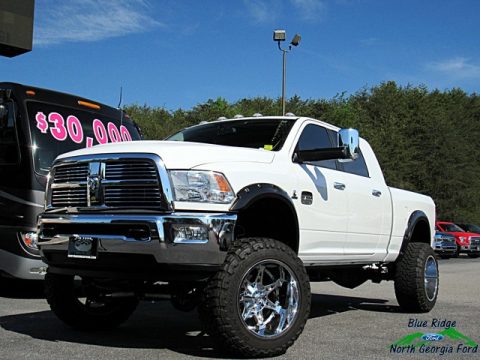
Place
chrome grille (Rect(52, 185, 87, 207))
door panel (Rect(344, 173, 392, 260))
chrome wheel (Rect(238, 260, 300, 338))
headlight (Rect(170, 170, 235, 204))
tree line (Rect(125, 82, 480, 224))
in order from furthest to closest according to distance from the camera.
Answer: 1. tree line (Rect(125, 82, 480, 224))
2. door panel (Rect(344, 173, 392, 260))
3. chrome grille (Rect(52, 185, 87, 207))
4. chrome wheel (Rect(238, 260, 300, 338))
5. headlight (Rect(170, 170, 235, 204))

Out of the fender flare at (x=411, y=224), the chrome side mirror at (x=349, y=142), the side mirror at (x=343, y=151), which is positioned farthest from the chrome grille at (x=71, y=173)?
the fender flare at (x=411, y=224)

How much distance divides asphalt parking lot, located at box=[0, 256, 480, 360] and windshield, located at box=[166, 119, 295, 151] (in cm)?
183

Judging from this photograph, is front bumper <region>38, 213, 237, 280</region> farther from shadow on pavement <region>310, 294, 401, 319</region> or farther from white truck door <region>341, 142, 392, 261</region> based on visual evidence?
shadow on pavement <region>310, 294, 401, 319</region>

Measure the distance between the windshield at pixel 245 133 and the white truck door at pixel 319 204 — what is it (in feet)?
0.70

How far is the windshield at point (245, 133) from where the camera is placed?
6.05 m

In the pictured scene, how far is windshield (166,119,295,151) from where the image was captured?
605 cm

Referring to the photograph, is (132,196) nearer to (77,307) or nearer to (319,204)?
(77,307)

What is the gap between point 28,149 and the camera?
326 inches

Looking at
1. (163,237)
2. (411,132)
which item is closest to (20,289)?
(163,237)

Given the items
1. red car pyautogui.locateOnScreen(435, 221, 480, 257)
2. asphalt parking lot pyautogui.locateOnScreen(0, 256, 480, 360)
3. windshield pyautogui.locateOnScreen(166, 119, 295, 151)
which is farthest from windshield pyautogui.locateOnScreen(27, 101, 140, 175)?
red car pyautogui.locateOnScreen(435, 221, 480, 257)

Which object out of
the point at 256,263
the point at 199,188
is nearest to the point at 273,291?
the point at 256,263

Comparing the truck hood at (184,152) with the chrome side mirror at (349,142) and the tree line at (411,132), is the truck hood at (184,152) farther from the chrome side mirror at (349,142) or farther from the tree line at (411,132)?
the tree line at (411,132)

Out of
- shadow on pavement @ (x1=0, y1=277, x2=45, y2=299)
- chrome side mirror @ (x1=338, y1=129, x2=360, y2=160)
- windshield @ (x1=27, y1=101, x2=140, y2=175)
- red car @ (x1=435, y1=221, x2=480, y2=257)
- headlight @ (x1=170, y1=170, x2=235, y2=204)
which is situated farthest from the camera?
red car @ (x1=435, y1=221, x2=480, y2=257)

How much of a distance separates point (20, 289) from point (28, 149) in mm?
2563
